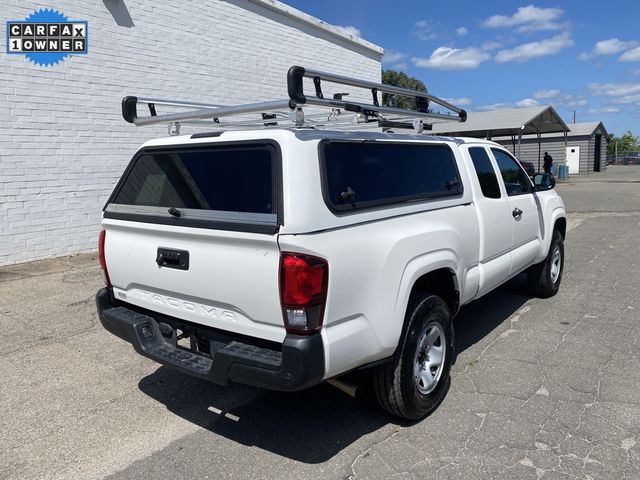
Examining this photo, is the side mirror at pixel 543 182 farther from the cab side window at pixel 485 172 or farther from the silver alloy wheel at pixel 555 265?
the cab side window at pixel 485 172

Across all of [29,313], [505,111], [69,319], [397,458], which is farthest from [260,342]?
[505,111]

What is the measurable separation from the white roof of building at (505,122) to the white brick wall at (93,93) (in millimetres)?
14420

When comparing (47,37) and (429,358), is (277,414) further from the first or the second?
(47,37)

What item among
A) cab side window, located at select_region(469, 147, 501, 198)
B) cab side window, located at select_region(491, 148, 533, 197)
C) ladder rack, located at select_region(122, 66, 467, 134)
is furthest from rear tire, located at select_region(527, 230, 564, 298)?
ladder rack, located at select_region(122, 66, 467, 134)

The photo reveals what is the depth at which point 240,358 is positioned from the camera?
280 centimetres

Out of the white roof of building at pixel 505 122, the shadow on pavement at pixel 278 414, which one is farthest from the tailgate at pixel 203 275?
the white roof of building at pixel 505 122

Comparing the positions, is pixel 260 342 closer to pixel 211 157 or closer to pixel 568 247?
pixel 211 157

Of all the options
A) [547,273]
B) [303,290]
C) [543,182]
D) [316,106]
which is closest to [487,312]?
[547,273]

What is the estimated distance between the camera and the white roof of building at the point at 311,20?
11696mm

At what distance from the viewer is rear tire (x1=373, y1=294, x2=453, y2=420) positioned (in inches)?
128

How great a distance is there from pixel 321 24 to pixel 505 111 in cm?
1805

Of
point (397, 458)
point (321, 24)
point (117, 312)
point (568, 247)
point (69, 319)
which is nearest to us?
point (397, 458)

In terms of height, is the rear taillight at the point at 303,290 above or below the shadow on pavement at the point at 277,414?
above

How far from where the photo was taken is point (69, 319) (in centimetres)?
573
